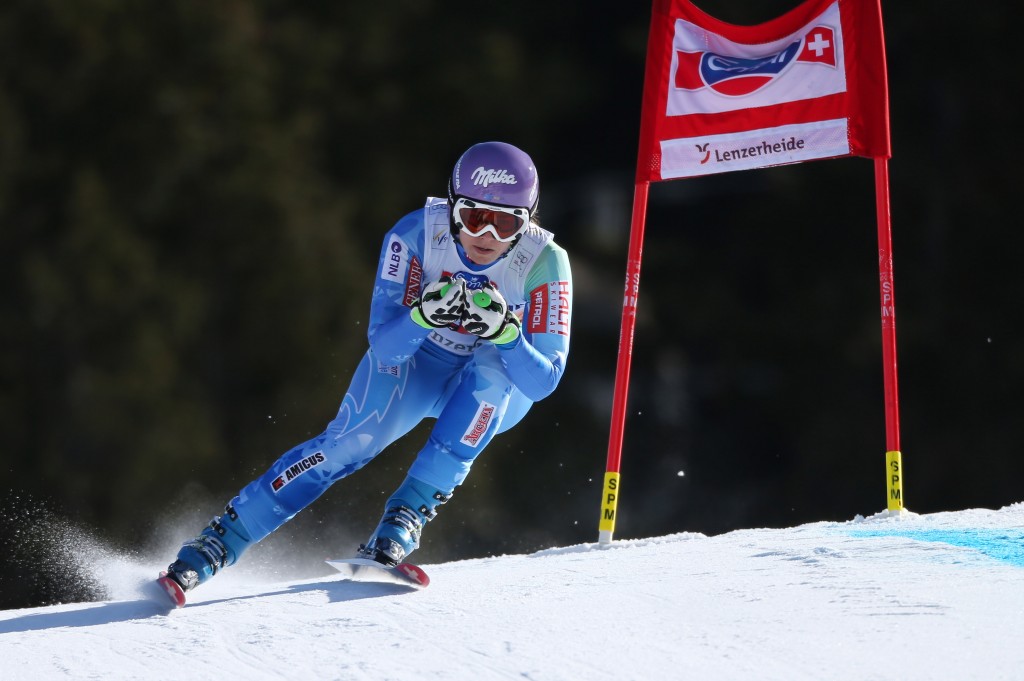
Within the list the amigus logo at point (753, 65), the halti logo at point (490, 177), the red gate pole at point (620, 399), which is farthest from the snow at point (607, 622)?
the amigus logo at point (753, 65)

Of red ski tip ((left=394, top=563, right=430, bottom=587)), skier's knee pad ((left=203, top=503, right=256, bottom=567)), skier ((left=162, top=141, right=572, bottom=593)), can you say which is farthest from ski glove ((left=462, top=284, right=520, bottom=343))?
skier's knee pad ((left=203, top=503, right=256, bottom=567))

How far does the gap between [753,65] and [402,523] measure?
2.33 m

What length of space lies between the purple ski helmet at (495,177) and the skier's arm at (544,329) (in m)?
0.22

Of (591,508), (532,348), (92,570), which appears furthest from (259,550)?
(591,508)

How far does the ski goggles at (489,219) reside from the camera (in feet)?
13.3

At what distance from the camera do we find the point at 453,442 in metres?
4.11

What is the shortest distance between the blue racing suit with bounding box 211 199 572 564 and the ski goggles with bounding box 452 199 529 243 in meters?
0.13

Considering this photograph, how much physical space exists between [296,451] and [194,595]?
0.58 m

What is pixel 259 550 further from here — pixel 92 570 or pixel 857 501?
pixel 857 501

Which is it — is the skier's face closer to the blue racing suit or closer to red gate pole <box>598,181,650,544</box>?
the blue racing suit

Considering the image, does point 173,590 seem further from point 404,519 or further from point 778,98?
point 778,98

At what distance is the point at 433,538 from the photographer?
11617 millimetres

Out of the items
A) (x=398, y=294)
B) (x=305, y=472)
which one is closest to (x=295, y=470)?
(x=305, y=472)

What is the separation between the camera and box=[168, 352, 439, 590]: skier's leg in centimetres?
402
